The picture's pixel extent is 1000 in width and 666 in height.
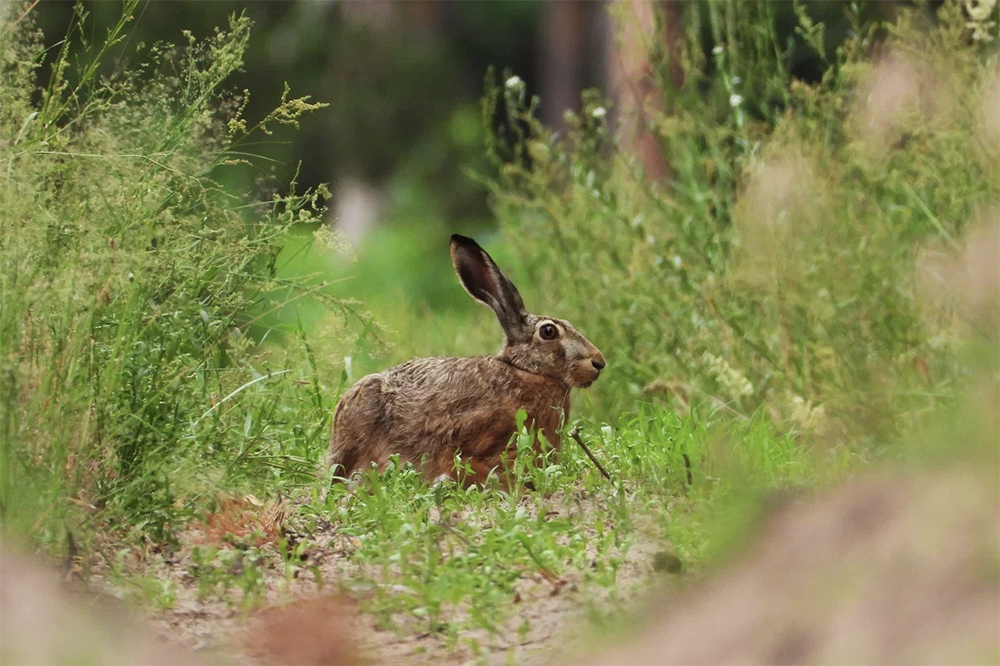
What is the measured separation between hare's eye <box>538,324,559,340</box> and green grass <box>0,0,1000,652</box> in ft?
1.25

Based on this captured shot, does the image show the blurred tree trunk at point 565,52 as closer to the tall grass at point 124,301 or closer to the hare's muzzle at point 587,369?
the hare's muzzle at point 587,369

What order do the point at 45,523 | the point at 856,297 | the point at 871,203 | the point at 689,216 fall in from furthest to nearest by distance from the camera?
the point at 689,216, the point at 871,203, the point at 856,297, the point at 45,523

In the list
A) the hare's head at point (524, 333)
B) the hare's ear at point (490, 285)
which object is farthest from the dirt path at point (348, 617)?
the hare's ear at point (490, 285)

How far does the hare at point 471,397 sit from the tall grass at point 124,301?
0.41 m

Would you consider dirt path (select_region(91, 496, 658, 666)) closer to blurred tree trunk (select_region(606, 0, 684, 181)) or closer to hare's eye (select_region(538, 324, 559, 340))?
hare's eye (select_region(538, 324, 559, 340))

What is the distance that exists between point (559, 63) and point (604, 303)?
13.3 meters

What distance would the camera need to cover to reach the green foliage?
542 centimetres

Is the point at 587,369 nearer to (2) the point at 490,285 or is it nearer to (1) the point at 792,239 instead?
(2) the point at 490,285

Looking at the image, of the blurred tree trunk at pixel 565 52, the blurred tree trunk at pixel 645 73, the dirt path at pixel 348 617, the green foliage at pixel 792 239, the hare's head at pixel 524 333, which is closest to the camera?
the dirt path at pixel 348 617

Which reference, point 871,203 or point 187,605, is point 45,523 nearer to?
point 187,605

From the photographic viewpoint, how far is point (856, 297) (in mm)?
5781

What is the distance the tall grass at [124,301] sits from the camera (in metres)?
3.90

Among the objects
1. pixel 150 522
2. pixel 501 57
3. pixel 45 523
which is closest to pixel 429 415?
pixel 150 522

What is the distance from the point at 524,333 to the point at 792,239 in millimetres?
1206
